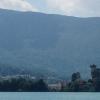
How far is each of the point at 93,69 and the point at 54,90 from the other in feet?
31.9

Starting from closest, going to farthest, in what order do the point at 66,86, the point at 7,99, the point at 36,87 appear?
1. the point at 7,99
2. the point at 36,87
3. the point at 66,86

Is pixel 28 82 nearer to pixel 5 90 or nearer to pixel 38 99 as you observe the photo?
pixel 5 90

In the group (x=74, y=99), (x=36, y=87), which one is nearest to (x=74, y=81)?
Result: (x=36, y=87)

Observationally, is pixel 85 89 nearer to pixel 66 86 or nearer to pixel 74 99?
pixel 66 86

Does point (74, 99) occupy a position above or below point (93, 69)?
below

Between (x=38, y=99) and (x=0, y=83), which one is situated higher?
(x=0, y=83)

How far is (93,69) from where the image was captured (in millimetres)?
107312

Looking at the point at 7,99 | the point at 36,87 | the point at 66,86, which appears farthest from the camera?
the point at 66,86

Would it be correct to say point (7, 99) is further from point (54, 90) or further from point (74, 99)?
point (54, 90)

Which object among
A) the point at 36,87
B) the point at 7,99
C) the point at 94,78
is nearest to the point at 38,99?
the point at 7,99

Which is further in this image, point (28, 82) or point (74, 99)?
point (28, 82)

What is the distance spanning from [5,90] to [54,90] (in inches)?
463

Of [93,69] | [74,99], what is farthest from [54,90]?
[74,99]

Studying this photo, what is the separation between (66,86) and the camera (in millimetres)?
104062
